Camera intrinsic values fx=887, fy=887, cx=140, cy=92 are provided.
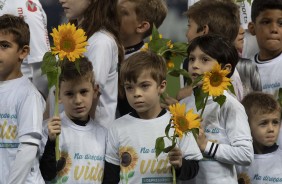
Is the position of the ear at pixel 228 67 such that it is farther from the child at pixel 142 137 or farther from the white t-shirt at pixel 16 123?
the white t-shirt at pixel 16 123

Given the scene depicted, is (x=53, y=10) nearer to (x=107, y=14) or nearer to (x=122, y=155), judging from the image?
(x=107, y=14)

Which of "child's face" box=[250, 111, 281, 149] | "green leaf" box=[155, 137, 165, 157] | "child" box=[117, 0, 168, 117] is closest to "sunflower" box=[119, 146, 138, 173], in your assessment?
"green leaf" box=[155, 137, 165, 157]

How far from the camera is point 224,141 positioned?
17.0 ft

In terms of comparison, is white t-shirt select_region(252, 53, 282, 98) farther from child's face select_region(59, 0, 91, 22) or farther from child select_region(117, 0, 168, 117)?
child's face select_region(59, 0, 91, 22)

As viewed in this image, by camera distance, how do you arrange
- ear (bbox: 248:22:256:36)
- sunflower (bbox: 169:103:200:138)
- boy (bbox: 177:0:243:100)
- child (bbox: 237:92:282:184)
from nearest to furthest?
sunflower (bbox: 169:103:200:138) → child (bbox: 237:92:282:184) → boy (bbox: 177:0:243:100) → ear (bbox: 248:22:256:36)

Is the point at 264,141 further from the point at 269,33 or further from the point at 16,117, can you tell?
the point at 16,117

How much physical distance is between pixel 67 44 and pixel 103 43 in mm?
535

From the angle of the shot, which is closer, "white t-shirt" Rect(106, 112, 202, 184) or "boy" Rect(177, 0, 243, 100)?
"white t-shirt" Rect(106, 112, 202, 184)

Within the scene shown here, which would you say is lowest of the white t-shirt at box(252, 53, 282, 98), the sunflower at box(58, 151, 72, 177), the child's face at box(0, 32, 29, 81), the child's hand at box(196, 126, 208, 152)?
the sunflower at box(58, 151, 72, 177)

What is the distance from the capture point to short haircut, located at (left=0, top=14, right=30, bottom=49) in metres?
5.20

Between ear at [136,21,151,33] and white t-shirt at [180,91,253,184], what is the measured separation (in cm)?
104

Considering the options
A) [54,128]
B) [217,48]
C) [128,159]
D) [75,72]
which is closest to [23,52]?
[75,72]

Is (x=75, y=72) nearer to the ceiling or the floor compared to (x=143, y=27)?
nearer to the floor

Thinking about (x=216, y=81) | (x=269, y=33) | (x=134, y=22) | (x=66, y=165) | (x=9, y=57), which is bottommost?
(x=66, y=165)
